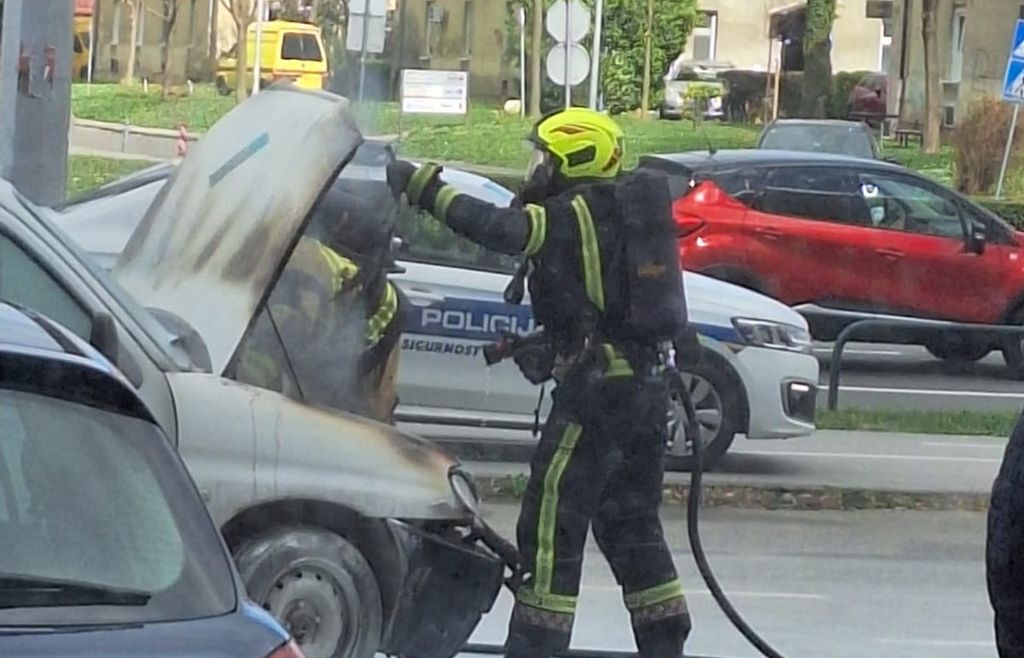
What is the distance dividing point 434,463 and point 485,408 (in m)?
4.36

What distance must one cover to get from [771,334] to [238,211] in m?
5.45

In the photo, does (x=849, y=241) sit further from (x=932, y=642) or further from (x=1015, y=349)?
(x=932, y=642)

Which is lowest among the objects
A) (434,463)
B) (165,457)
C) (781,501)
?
(781,501)

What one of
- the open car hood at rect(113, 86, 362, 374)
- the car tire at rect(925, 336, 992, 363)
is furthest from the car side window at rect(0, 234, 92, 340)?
the car tire at rect(925, 336, 992, 363)

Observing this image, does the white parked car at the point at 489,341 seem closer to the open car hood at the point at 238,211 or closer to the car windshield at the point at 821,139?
the open car hood at the point at 238,211

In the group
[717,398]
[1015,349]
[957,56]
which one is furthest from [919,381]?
[717,398]

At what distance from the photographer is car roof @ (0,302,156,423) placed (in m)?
3.34

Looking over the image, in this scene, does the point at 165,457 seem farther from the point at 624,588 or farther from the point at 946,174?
the point at 946,174

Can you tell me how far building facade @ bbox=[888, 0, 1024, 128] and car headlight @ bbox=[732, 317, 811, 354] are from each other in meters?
7.44

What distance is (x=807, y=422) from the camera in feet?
35.8

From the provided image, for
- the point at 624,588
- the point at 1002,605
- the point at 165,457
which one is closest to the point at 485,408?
the point at 624,588

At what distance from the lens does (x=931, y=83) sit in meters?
18.4

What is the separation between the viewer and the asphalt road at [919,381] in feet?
49.5

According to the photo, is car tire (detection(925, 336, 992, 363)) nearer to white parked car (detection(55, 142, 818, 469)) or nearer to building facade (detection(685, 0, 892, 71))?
building facade (detection(685, 0, 892, 71))
